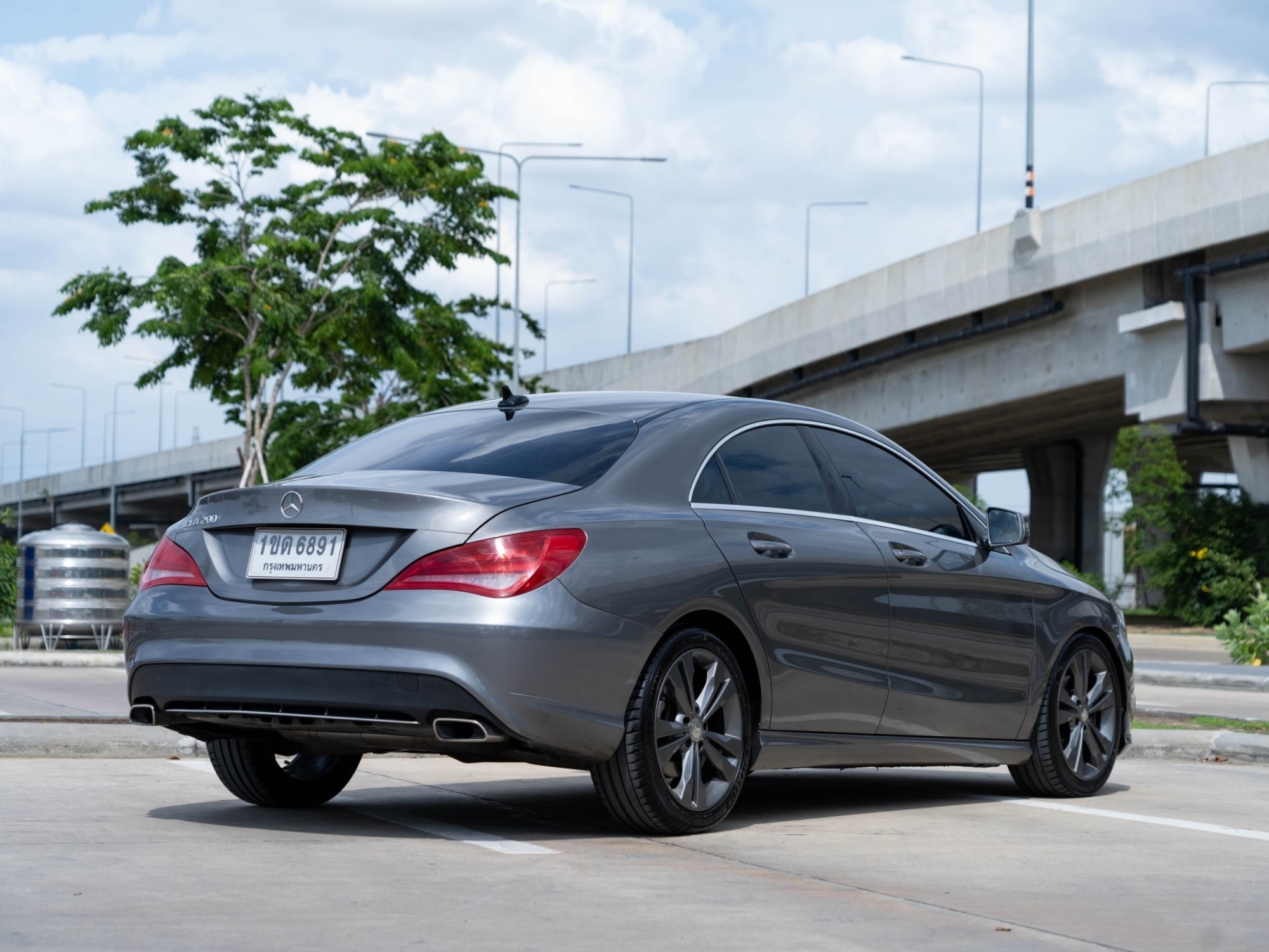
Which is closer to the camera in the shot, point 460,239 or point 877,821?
point 877,821

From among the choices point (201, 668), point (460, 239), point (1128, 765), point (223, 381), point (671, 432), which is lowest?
point (1128, 765)

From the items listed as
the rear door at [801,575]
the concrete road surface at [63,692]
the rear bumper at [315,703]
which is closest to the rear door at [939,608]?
the rear door at [801,575]

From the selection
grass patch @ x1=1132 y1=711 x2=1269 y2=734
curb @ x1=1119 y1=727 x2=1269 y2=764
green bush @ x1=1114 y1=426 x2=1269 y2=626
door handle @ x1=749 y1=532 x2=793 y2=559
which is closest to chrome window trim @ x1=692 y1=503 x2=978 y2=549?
door handle @ x1=749 y1=532 x2=793 y2=559

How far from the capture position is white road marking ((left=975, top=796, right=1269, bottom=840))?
690 cm

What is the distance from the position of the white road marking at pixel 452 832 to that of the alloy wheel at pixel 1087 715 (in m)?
2.79

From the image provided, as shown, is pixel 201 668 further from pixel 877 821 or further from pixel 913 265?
pixel 913 265

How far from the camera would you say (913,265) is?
130ft

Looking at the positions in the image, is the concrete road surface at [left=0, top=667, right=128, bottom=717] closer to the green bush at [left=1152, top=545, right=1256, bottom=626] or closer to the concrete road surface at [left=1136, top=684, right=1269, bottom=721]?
the concrete road surface at [left=1136, top=684, right=1269, bottom=721]

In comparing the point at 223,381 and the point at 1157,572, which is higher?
the point at 223,381

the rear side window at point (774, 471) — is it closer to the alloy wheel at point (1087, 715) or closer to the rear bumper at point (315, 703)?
the rear bumper at point (315, 703)

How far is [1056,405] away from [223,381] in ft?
60.2

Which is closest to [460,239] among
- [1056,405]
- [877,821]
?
[1056,405]

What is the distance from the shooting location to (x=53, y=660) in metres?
19.8

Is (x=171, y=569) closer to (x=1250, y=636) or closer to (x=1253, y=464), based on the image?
(x=1250, y=636)
